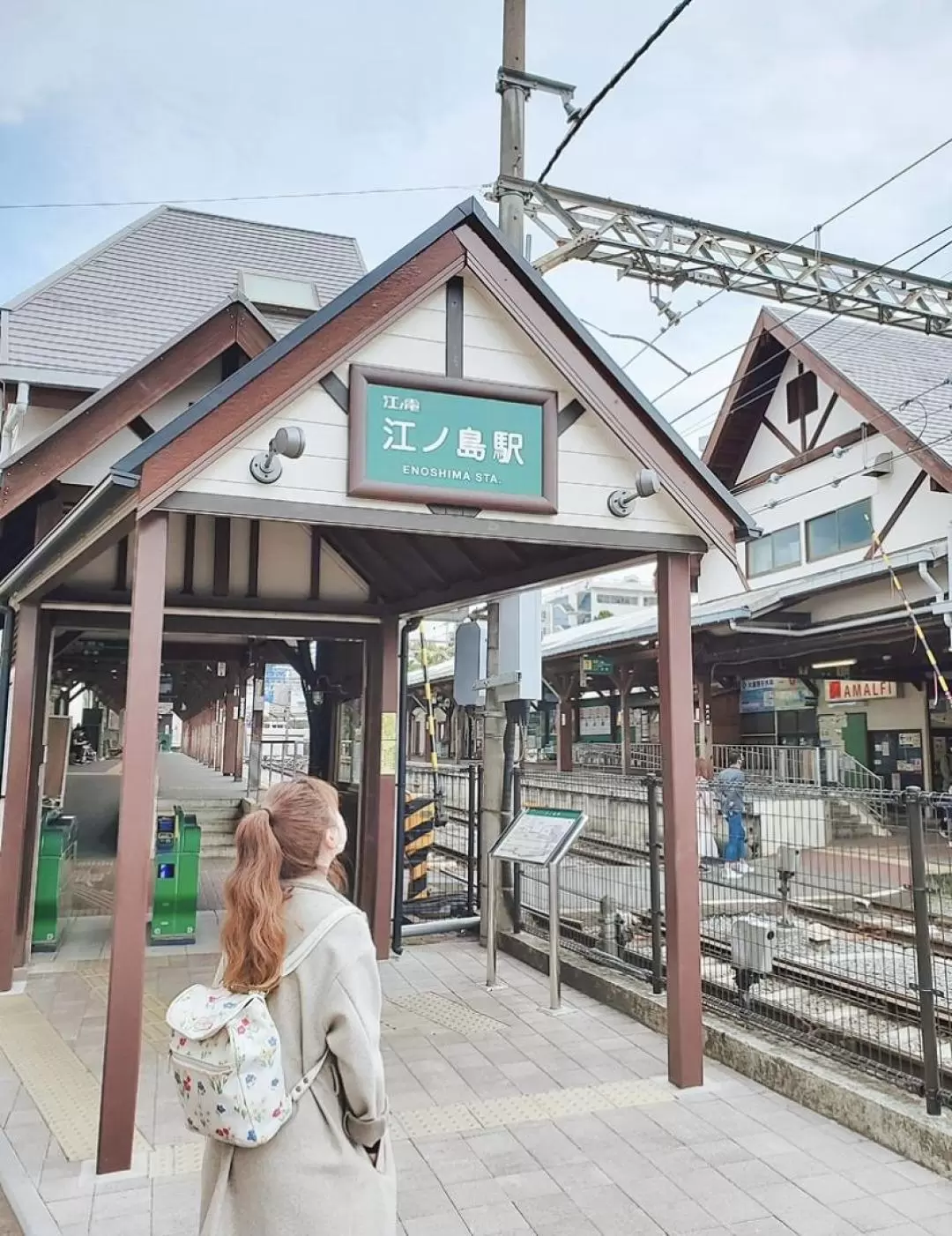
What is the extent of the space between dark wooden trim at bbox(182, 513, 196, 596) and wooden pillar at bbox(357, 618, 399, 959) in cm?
154

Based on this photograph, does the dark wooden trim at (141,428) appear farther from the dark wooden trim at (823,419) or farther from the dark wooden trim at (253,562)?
the dark wooden trim at (823,419)

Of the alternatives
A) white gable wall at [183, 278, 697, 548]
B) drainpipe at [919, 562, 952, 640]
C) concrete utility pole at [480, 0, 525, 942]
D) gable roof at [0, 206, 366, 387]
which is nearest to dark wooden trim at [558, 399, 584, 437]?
white gable wall at [183, 278, 697, 548]

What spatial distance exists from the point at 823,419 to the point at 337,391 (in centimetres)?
1579

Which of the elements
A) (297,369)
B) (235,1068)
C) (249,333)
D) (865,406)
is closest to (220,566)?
(249,333)

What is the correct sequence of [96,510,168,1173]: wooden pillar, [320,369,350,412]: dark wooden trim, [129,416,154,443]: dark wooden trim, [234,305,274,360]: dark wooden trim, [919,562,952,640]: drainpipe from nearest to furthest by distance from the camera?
[96,510,168,1173]: wooden pillar, [320,369,350,412]: dark wooden trim, [234,305,274,360]: dark wooden trim, [129,416,154,443]: dark wooden trim, [919,562,952,640]: drainpipe

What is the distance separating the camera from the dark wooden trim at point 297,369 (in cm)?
401

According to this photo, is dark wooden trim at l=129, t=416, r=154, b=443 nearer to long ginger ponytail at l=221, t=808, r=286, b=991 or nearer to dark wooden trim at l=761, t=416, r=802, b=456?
long ginger ponytail at l=221, t=808, r=286, b=991

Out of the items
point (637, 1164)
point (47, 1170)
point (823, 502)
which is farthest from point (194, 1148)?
point (823, 502)

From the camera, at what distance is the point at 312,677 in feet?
32.4

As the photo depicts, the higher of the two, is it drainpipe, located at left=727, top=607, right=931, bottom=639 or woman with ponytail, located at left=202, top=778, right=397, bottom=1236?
drainpipe, located at left=727, top=607, right=931, bottom=639

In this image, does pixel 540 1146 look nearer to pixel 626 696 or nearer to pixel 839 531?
pixel 839 531

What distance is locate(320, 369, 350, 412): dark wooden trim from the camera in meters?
4.38

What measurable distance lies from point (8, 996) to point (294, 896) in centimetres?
530

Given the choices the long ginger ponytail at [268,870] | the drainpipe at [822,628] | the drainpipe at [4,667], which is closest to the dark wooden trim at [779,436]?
the drainpipe at [822,628]
